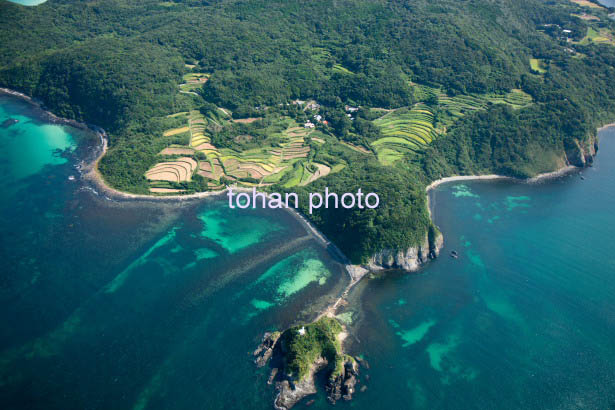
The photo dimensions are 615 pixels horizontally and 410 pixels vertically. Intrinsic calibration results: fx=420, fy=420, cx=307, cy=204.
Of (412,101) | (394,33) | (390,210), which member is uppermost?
(394,33)

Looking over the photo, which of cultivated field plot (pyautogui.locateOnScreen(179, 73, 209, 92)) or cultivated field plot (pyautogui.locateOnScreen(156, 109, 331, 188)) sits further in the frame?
cultivated field plot (pyautogui.locateOnScreen(179, 73, 209, 92))

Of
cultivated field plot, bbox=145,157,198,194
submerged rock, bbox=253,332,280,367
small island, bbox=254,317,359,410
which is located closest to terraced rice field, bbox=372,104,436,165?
cultivated field plot, bbox=145,157,198,194

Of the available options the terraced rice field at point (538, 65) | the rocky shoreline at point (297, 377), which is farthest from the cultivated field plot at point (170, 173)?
the terraced rice field at point (538, 65)

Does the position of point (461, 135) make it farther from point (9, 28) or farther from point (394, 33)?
point (9, 28)

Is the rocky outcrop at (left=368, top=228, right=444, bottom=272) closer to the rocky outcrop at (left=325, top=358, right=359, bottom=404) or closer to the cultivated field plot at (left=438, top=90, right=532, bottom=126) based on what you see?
the rocky outcrop at (left=325, top=358, right=359, bottom=404)

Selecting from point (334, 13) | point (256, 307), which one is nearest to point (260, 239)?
point (256, 307)

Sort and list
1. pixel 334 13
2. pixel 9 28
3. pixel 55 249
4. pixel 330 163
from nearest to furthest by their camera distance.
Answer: pixel 55 249 → pixel 330 163 → pixel 9 28 → pixel 334 13
